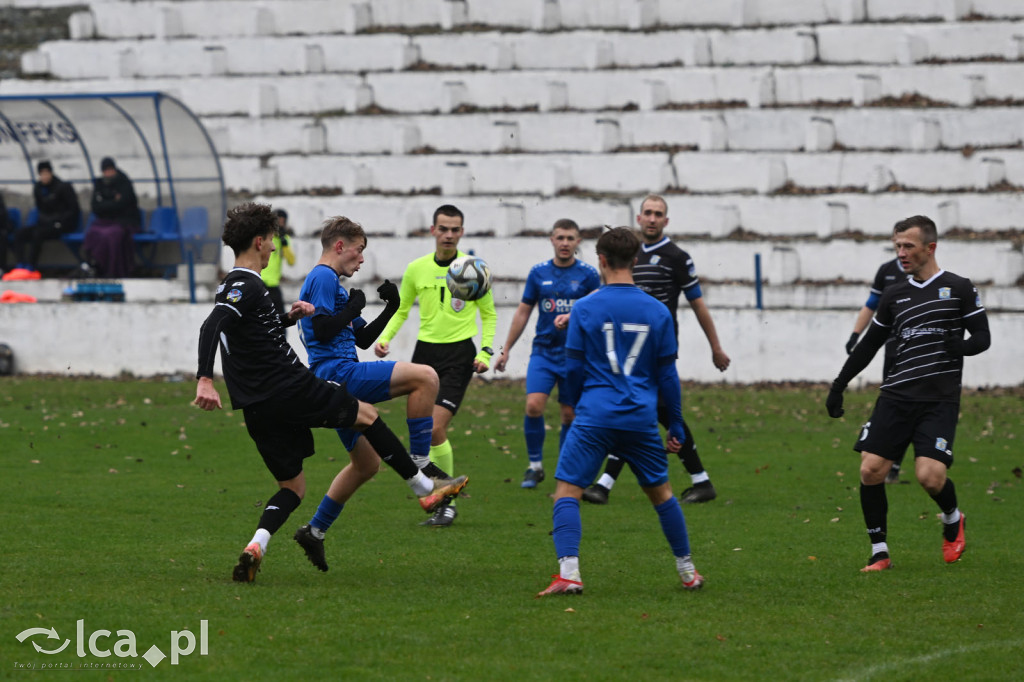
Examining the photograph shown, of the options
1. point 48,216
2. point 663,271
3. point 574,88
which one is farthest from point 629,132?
point 663,271

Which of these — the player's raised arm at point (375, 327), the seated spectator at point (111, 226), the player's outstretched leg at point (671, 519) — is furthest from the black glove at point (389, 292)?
the seated spectator at point (111, 226)

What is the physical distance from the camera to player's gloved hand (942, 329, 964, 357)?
802 centimetres

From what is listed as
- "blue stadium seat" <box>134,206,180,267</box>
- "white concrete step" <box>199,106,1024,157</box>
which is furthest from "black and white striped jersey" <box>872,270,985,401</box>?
"blue stadium seat" <box>134,206,180,267</box>

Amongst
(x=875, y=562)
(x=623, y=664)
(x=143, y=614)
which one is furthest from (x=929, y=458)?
(x=143, y=614)

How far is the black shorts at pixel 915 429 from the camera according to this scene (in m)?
8.02

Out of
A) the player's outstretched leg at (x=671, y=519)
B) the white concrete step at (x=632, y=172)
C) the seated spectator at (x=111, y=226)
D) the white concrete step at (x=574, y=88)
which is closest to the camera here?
the player's outstretched leg at (x=671, y=519)

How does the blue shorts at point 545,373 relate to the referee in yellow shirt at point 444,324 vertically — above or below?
below

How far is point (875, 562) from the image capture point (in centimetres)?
809

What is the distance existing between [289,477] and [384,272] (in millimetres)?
14622

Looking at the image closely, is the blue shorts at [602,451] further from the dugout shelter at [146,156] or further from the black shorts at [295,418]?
the dugout shelter at [146,156]

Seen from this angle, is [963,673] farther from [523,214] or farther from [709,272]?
[523,214]

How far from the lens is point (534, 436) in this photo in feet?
38.1

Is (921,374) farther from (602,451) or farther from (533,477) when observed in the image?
(533,477)

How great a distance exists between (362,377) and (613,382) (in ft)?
6.40
